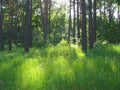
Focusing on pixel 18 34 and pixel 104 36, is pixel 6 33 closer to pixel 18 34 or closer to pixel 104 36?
pixel 18 34

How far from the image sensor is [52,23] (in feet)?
186

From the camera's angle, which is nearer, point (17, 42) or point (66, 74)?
point (66, 74)

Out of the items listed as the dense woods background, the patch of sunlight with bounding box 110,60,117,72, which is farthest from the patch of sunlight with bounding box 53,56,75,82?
the dense woods background

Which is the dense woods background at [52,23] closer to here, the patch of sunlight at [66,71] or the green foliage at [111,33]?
the green foliage at [111,33]

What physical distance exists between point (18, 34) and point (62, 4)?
24149mm

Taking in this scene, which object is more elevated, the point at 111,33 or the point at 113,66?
the point at 111,33

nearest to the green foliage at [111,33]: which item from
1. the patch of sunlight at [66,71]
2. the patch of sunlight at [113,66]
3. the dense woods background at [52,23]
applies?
the dense woods background at [52,23]

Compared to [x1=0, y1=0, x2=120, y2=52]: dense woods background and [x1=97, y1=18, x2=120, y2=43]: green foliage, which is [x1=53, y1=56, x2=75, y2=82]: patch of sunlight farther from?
[x1=97, y1=18, x2=120, y2=43]: green foliage

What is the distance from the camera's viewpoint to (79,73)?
252 inches

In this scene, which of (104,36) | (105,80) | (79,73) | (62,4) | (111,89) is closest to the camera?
(111,89)

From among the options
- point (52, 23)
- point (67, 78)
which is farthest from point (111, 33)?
point (52, 23)

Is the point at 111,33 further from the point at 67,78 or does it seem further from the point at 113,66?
the point at 67,78

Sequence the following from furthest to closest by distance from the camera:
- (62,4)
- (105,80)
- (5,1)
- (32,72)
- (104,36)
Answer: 1. (62,4)
2. (5,1)
3. (104,36)
4. (32,72)
5. (105,80)

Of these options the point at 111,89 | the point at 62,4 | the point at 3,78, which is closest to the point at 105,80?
the point at 111,89
